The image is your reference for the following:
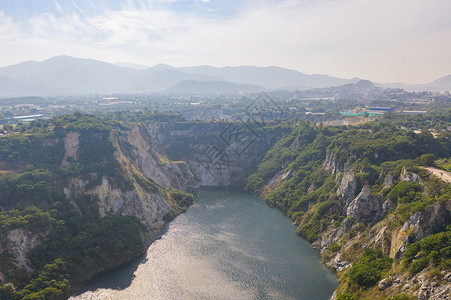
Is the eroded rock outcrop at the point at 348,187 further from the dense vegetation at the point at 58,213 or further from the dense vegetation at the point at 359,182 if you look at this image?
the dense vegetation at the point at 58,213

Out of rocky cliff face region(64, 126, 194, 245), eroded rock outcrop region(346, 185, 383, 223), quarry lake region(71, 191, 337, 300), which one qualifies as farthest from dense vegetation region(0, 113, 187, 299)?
eroded rock outcrop region(346, 185, 383, 223)

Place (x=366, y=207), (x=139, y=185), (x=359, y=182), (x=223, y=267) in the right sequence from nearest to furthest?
(x=223, y=267) → (x=366, y=207) → (x=359, y=182) → (x=139, y=185)

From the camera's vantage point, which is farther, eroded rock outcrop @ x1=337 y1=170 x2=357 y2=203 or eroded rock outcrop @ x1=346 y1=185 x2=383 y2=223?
eroded rock outcrop @ x1=337 y1=170 x2=357 y2=203

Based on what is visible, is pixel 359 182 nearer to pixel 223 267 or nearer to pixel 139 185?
pixel 223 267

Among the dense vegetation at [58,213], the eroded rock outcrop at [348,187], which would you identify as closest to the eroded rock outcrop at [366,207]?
the eroded rock outcrop at [348,187]

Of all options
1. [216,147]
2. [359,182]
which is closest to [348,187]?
[359,182]

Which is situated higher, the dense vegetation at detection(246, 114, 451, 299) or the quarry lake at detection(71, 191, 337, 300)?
the dense vegetation at detection(246, 114, 451, 299)

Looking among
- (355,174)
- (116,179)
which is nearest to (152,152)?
(116,179)

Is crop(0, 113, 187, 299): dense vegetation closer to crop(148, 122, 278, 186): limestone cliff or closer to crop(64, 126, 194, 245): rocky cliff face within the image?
crop(64, 126, 194, 245): rocky cliff face

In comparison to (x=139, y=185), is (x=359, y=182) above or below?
above
